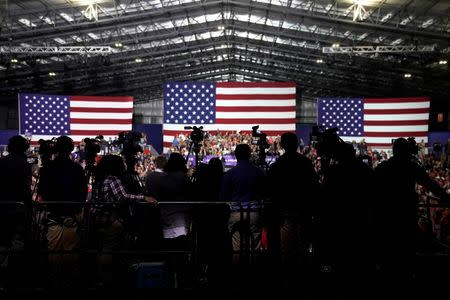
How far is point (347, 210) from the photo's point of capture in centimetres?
414

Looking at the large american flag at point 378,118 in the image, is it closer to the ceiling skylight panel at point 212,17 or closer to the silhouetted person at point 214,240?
the ceiling skylight panel at point 212,17

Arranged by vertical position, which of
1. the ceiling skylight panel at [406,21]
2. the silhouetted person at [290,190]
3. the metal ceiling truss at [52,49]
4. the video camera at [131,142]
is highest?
the ceiling skylight panel at [406,21]

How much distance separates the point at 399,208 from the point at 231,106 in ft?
48.3

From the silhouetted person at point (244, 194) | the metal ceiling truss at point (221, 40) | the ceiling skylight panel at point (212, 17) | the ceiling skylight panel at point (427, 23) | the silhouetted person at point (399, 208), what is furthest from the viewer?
the ceiling skylight panel at point (212, 17)

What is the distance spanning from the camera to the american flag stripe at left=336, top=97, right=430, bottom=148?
20.8 m

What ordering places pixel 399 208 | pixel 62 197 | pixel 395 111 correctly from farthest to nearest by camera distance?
pixel 395 111 < pixel 62 197 < pixel 399 208

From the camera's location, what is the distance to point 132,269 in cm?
477

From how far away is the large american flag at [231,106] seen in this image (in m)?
18.3

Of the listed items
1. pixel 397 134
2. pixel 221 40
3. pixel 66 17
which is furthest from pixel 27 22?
pixel 397 134

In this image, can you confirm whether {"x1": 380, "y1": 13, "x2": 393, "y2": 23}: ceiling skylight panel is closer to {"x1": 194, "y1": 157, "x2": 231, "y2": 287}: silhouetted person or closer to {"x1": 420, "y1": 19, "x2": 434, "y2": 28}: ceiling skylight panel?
{"x1": 420, "y1": 19, "x2": 434, "y2": 28}: ceiling skylight panel

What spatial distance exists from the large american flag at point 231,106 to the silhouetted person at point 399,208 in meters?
14.2

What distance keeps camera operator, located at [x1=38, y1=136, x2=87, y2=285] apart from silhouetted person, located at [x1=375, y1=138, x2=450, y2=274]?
3.24 m

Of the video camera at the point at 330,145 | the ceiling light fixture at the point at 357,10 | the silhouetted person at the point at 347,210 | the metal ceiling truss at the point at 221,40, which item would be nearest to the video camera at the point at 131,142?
the video camera at the point at 330,145

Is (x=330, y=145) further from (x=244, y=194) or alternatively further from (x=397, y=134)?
(x=397, y=134)
